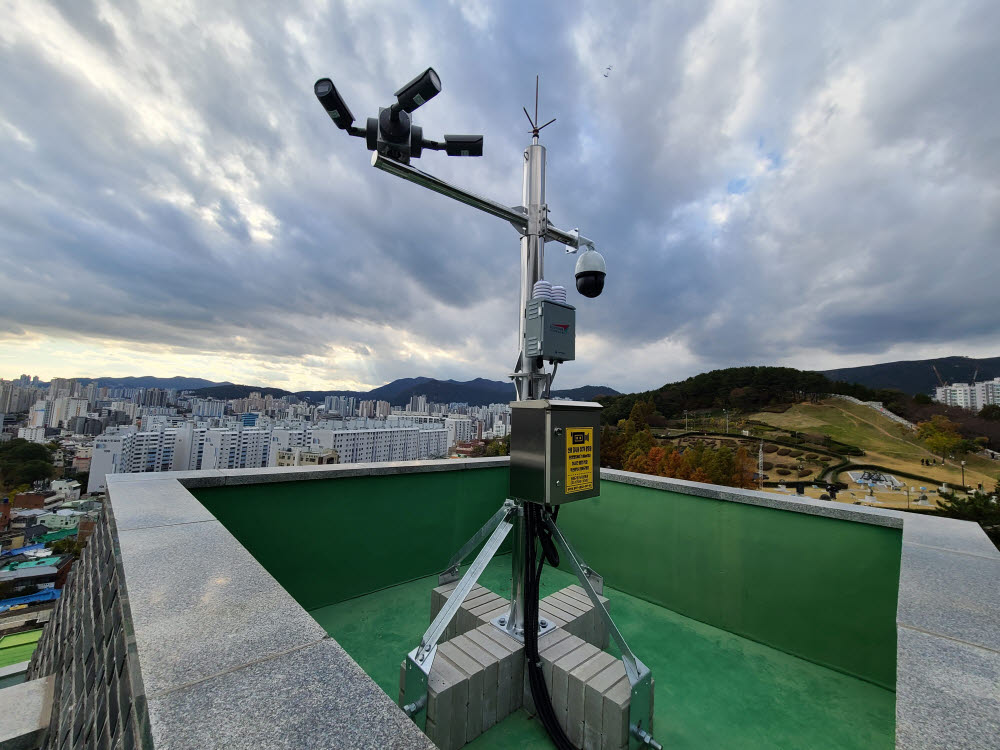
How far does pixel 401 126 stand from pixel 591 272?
1173mm

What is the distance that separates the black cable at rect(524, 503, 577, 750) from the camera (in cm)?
171

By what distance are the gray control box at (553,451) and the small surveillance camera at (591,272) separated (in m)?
0.67

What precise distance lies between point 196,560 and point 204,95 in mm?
6370

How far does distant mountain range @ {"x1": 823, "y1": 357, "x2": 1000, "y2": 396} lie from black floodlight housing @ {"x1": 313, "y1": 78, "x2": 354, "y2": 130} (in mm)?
25883

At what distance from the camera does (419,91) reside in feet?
5.35

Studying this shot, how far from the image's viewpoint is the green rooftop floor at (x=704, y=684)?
1.86 metres

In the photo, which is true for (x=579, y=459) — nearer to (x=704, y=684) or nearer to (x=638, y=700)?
(x=638, y=700)

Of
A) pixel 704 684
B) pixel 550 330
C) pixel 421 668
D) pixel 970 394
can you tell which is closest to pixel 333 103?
pixel 550 330

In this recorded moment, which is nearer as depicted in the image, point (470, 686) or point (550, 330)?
point (470, 686)

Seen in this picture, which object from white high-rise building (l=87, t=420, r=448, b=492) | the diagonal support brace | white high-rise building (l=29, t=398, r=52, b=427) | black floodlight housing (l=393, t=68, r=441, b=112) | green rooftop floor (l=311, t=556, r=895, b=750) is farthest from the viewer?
white high-rise building (l=29, t=398, r=52, b=427)

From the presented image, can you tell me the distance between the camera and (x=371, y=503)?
2.98 m

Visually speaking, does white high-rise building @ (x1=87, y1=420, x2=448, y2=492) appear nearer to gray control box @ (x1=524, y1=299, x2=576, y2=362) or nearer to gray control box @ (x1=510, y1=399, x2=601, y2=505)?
gray control box @ (x1=510, y1=399, x2=601, y2=505)

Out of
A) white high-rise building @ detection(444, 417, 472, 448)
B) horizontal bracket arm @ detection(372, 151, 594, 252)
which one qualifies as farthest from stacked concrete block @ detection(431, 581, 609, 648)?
white high-rise building @ detection(444, 417, 472, 448)

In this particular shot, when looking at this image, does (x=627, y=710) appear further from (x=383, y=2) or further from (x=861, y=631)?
(x=383, y=2)
